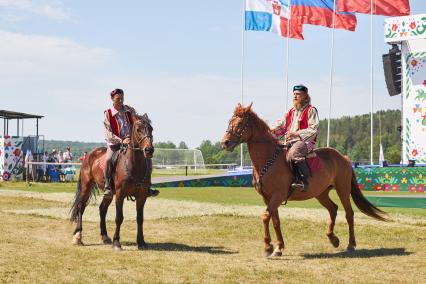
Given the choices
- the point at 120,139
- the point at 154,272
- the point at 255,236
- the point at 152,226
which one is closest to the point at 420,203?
the point at 255,236

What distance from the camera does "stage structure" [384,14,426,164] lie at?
110 ft

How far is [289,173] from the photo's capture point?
9.62 m

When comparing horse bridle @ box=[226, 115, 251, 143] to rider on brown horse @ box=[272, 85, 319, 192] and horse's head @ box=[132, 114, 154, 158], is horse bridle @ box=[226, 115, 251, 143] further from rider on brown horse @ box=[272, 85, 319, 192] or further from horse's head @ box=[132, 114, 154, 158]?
horse's head @ box=[132, 114, 154, 158]

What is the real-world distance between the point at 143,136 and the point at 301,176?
3.00 metres

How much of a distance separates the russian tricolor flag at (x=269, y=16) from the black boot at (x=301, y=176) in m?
28.9

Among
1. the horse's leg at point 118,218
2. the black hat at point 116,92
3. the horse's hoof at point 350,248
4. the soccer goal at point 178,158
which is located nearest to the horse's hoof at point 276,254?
the horse's hoof at point 350,248

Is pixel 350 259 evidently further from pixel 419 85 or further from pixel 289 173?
pixel 419 85

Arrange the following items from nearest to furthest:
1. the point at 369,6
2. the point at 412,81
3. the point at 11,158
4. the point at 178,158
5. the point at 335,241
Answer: the point at 335,241 < the point at 412,81 < the point at 369,6 < the point at 11,158 < the point at 178,158

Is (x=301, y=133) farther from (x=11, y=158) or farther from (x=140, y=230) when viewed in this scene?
(x=11, y=158)

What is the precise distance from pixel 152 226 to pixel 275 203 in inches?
204

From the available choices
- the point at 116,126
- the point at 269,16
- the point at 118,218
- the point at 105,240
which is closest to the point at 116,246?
the point at 118,218

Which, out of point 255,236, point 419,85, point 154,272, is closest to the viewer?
point 154,272

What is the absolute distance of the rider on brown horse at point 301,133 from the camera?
9.52 metres

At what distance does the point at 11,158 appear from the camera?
3584 centimetres
